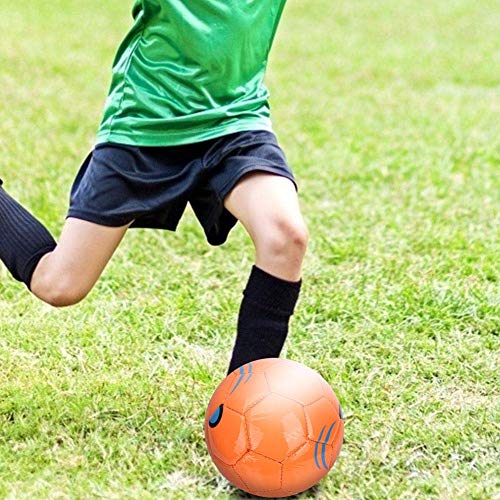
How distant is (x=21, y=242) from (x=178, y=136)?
600 millimetres

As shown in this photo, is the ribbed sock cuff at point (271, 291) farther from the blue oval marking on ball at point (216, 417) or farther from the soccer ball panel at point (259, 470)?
the soccer ball panel at point (259, 470)

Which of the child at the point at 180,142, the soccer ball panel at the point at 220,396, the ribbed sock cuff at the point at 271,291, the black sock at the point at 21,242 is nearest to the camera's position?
the soccer ball panel at the point at 220,396

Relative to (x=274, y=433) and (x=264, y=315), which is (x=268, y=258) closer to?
(x=264, y=315)

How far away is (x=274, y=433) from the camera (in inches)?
99.0

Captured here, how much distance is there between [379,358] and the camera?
3377 millimetres

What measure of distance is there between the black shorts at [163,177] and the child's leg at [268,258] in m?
0.09

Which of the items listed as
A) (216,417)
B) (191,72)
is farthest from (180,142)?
(216,417)

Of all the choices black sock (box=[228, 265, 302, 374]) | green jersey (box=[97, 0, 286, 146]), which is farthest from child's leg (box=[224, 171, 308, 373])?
green jersey (box=[97, 0, 286, 146])

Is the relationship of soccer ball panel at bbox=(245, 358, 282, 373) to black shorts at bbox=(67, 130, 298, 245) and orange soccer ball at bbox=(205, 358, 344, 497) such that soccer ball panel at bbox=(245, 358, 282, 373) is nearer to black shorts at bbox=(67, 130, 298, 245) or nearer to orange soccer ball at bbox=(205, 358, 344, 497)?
orange soccer ball at bbox=(205, 358, 344, 497)

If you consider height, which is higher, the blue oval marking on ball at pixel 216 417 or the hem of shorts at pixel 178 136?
the hem of shorts at pixel 178 136

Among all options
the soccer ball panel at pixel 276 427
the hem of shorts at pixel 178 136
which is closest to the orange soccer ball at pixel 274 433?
the soccer ball panel at pixel 276 427

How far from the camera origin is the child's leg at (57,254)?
2953 mm

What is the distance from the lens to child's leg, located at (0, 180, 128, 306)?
295 centimetres

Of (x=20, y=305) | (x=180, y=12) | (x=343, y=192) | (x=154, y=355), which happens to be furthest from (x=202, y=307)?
(x=343, y=192)
